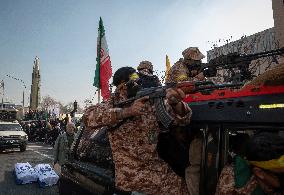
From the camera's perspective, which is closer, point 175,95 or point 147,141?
point 175,95

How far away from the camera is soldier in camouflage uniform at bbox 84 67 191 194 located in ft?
8.95

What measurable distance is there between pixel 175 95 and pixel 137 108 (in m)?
0.33

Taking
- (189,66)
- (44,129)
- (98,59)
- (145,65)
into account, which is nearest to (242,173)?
(189,66)

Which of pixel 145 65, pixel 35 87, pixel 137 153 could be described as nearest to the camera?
pixel 137 153

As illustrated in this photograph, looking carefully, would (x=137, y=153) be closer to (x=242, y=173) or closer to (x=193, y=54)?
(x=242, y=173)

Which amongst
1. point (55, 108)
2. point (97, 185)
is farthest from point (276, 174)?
point (55, 108)

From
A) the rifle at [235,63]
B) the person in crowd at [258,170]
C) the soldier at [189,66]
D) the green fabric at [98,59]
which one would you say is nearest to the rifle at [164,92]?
the person in crowd at [258,170]

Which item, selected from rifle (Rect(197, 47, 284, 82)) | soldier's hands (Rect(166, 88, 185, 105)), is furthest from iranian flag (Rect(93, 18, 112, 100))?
soldier's hands (Rect(166, 88, 185, 105))

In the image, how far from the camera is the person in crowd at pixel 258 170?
1812mm

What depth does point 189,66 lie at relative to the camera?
4.81m

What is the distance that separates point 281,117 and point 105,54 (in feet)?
27.1

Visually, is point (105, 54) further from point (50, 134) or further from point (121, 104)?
point (50, 134)

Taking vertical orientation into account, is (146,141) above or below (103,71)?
below

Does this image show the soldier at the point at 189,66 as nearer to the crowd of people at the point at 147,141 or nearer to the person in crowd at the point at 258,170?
the crowd of people at the point at 147,141
